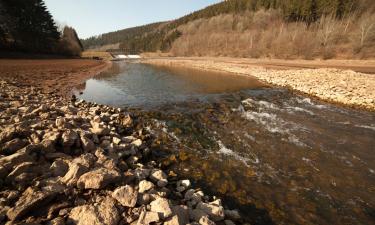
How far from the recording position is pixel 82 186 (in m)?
4.70

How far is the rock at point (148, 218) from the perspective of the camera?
4013 millimetres

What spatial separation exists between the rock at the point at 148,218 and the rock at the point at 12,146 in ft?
12.9

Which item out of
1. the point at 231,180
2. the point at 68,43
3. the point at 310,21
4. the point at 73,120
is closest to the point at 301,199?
the point at 231,180

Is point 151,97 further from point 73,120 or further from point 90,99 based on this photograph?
point 73,120

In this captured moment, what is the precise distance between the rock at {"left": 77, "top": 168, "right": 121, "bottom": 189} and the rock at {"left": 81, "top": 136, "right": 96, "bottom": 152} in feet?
5.08

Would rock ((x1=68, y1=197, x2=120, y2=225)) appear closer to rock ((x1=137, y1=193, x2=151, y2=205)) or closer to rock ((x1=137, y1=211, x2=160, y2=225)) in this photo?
rock ((x1=137, y1=211, x2=160, y2=225))

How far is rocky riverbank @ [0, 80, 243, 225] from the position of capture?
159 inches

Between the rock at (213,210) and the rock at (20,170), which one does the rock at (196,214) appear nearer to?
the rock at (213,210)

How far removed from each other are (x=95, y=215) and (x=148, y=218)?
99 cm

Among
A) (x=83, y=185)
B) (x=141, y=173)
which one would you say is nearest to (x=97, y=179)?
(x=83, y=185)

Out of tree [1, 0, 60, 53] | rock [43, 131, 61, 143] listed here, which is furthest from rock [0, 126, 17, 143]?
tree [1, 0, 60, 53]

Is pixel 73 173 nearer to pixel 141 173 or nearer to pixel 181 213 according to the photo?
pixel 141 173

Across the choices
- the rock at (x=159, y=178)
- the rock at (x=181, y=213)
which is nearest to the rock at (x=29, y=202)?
the rock at (x=159, y=178)

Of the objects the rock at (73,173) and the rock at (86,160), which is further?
the rock at (86,160)
